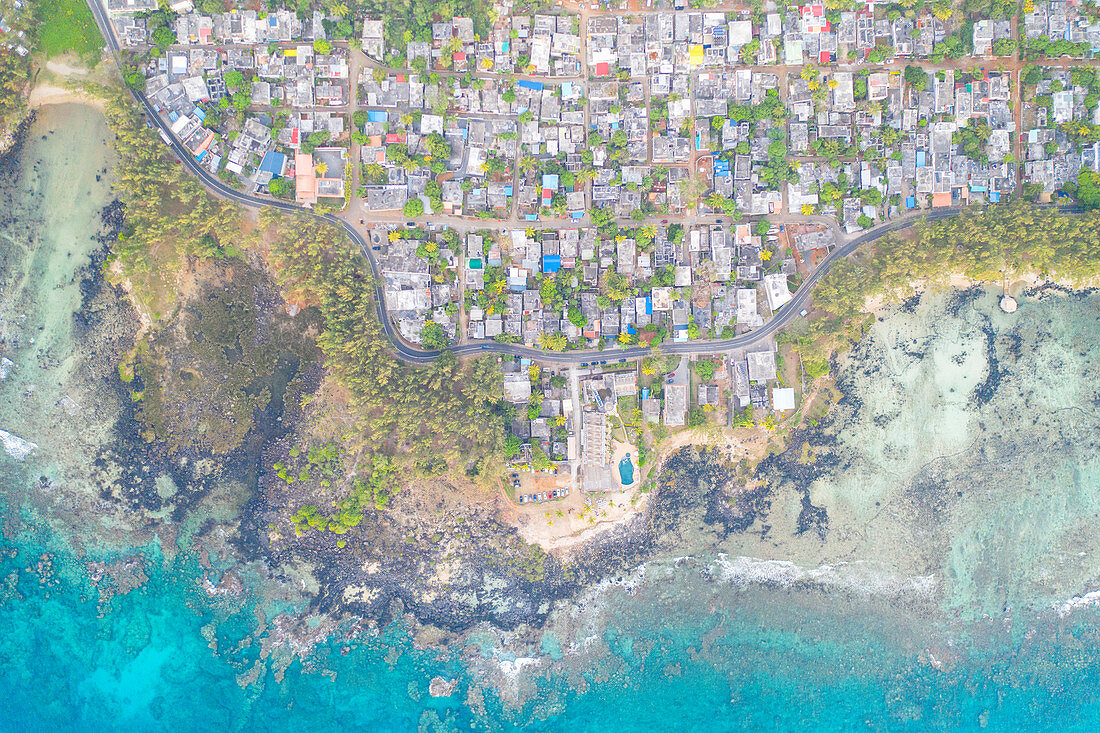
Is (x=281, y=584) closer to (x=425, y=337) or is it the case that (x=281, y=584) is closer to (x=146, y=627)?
(x=146, y=627)

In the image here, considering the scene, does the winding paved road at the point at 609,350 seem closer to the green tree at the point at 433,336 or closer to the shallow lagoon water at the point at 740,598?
the green tree at the point at 433,336

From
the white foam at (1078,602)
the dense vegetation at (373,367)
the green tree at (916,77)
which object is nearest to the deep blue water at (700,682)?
the white foam at (1078,602)

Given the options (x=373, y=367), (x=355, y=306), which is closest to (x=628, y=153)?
(x=355, y=306)

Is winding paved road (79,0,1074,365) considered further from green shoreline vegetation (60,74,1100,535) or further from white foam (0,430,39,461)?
white foam (0,430,39,461)

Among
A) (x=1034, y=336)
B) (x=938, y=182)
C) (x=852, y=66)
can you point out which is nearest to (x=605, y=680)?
(x=1034, y=336)

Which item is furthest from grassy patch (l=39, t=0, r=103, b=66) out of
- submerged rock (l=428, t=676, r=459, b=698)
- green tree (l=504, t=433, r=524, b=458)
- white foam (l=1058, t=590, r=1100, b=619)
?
white foam (l=1058, t=590, r=1100, b=619)

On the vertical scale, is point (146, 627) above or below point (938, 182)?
below

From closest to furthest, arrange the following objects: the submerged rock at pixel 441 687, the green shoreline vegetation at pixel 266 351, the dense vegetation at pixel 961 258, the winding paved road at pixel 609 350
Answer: the dense vegetation at pixel 961 258
the green shoreline vegetation at pixel 266 351
the winding paved road at pixel 609 350
the submerged rock at pixel 441 687
